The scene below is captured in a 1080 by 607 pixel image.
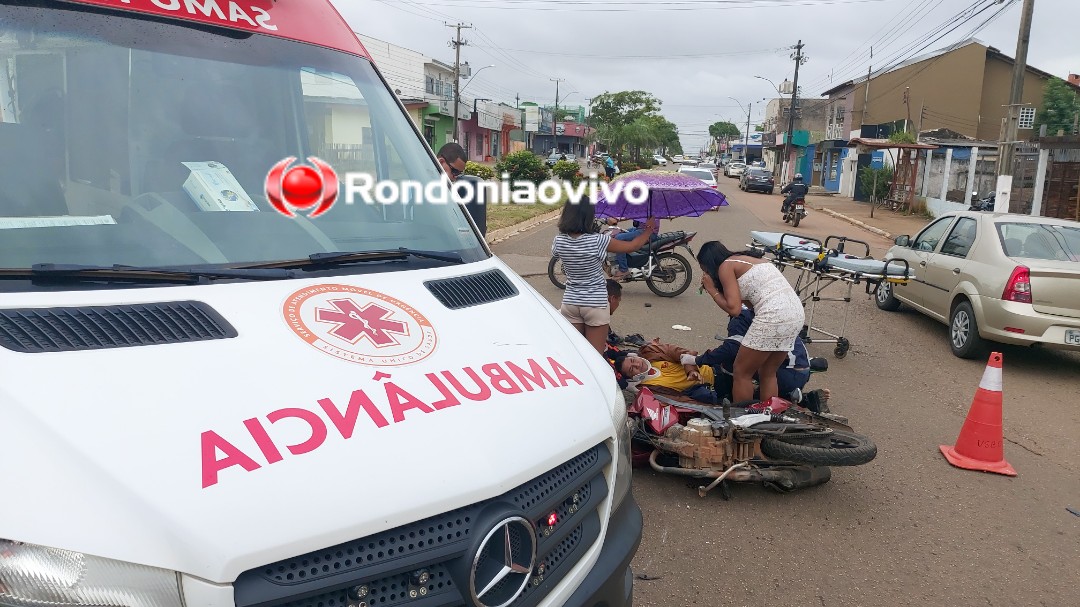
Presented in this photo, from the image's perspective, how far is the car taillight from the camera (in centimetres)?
709

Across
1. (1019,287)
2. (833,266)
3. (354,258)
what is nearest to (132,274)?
(354,258)

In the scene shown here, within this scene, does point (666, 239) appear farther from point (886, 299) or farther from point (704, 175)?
point (704, 175)

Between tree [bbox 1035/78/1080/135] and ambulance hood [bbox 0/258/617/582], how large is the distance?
27275 mm

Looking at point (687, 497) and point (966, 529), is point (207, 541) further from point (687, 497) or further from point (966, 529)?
point (966, 529)

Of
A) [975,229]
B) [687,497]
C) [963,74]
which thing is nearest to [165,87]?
[687,497]

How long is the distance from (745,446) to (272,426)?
3341mm

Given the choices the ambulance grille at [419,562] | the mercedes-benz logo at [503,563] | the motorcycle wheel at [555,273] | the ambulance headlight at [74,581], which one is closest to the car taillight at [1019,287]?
the motorcycle wheel at [555,273]

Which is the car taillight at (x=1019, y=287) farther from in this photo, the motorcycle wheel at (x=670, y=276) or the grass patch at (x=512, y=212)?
the grass patch at (x=512, y=212)

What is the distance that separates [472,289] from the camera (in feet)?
8.75

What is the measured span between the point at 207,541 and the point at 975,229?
8.57 meters

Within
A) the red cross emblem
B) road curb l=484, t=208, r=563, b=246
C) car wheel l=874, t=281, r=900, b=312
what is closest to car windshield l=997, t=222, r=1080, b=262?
car wheel l=874, t=281, r=900, b=312

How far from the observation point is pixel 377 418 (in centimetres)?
186

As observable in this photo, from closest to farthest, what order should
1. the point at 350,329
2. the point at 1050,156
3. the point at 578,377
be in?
the point at 350,329
the point at 578,377
the point at 1050,156

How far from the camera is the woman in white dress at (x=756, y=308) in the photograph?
513cm
